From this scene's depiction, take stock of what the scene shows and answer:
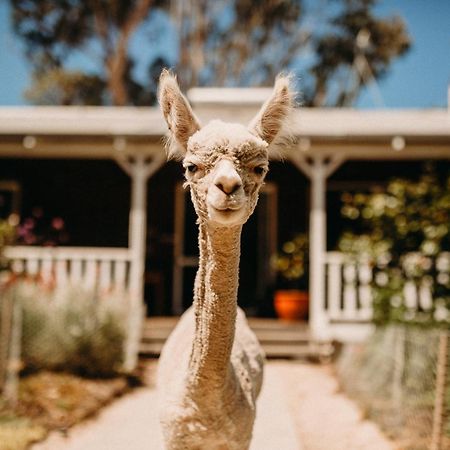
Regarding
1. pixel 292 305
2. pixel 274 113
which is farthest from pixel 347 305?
pixel 274 113

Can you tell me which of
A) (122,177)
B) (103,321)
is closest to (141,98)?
(122,177)

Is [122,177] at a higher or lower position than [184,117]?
higher

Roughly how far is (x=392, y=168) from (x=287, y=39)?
14516 mm

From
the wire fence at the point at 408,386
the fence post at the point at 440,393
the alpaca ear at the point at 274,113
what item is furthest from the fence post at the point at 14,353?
the alpaca ear at the point at 274,113

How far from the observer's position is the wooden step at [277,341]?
31.7ft

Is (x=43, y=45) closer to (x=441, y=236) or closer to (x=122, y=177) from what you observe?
(x=122, y=177)

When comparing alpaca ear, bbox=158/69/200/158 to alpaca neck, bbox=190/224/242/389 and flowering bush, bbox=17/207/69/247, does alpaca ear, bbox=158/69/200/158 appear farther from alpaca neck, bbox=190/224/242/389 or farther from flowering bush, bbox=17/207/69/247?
flowering bush, bbox=17/207/69/247

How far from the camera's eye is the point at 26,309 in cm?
761

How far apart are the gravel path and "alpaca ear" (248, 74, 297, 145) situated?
4.08 m

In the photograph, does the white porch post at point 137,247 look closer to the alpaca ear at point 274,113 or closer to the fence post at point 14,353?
the fence post at point 14,353

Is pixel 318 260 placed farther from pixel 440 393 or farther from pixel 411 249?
pixel 440 393

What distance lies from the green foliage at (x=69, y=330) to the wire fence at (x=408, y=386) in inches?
136

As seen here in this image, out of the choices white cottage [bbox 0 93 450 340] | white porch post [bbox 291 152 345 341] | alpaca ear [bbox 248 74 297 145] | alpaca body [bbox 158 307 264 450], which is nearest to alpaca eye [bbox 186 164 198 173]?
alpaca ear [bbox 248 74 297 145]

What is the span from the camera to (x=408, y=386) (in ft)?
20.2
